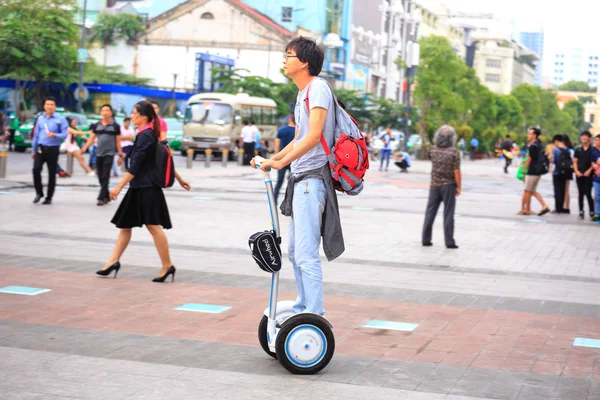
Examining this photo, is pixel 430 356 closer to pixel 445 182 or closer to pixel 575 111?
pixel 445 182

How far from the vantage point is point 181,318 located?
7.20m

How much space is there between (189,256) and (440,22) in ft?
401

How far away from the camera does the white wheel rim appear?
5535 millimetres

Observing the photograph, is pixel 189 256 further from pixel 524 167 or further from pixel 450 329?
pixel 524 167

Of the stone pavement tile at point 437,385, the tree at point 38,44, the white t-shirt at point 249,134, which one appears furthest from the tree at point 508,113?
the stone pavement tile at point 437,385

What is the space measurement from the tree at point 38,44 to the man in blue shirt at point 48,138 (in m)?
31.8

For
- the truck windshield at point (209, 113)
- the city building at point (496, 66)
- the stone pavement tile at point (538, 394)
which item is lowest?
the stone pavement tile at point (538, 394)

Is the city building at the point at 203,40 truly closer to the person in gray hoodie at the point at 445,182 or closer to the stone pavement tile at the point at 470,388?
the person in gray hoodie at the point at 445,182

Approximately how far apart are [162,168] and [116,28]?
215ft

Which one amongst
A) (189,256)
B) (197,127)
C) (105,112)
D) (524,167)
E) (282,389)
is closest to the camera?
(282,389)

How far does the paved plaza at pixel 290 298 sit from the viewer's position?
17.7 ft

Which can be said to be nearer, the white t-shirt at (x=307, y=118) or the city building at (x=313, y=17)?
the white t-shirt at (x=307, y=118)

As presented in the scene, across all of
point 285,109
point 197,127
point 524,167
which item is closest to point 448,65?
point 285,109

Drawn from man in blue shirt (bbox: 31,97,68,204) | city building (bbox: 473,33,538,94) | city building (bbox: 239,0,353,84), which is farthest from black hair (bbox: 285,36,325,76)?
city building (bbox: 473,33,538,94)
